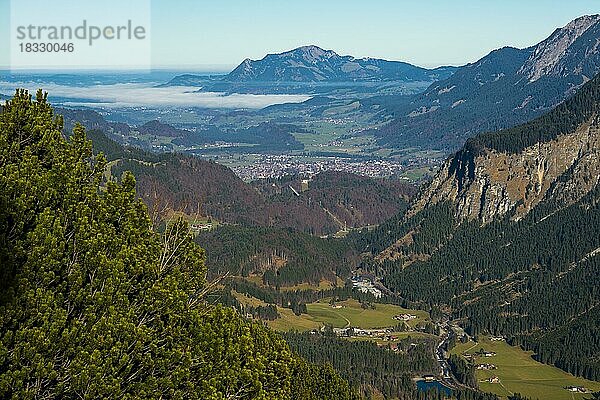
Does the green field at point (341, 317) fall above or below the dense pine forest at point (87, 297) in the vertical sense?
below

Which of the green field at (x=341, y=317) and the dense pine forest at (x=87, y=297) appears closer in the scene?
the dense pine forest at (x=87, y=297)

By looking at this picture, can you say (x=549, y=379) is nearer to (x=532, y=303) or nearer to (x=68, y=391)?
(x=532, y=303)

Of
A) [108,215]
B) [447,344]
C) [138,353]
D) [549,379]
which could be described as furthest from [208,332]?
[447,344]

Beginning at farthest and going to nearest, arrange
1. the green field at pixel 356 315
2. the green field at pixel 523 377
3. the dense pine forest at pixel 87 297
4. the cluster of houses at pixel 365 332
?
the green field at pixel 356 315, the cluster of houses at pixel 365 332, the green field at pixel 523 377, the dense pine forest at pixel 87 297

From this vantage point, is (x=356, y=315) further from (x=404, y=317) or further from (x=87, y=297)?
(x=87, y=297)

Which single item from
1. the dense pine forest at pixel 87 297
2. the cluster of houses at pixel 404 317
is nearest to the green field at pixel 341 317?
the cluster of houses at pixel 404 317

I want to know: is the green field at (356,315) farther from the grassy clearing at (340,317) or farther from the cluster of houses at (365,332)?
the cluster of houses at (365,332)

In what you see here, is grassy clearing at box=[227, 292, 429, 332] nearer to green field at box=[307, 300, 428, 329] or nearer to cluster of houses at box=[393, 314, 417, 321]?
green field at box=[307, 300, 428, 329]

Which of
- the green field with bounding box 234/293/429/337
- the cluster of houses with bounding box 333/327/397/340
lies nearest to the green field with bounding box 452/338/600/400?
the cluster of houses with bounding box 333/327/397/340

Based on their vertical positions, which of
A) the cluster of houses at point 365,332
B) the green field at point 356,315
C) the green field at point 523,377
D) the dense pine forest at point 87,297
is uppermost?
the dense pine forest at point 87,297
